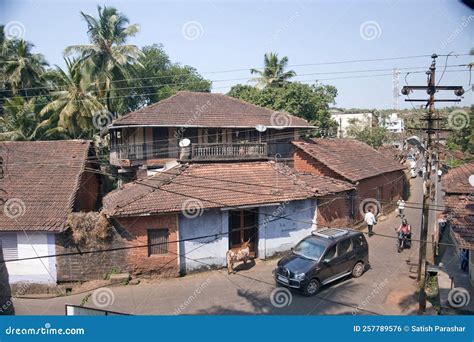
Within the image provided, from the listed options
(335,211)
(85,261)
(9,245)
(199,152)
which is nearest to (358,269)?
(335,211)

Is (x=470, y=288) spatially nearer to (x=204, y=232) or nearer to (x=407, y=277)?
(x=407, y=277)

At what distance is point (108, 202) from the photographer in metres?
16.0

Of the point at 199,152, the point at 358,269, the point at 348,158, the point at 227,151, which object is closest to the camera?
the point at 358,269

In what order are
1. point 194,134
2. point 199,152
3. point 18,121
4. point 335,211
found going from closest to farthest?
1. point 199,152
2. point 335,211
3. point 194,134
4. point 18,121

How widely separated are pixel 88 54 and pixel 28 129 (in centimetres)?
664

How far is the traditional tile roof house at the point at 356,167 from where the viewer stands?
800 inches

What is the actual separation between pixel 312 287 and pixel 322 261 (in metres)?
0.91

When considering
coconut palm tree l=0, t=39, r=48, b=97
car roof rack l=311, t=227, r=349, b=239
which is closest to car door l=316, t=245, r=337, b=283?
car roof rack l=311, t=227, r=349, b=239

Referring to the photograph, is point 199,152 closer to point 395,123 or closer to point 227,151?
point 227,151

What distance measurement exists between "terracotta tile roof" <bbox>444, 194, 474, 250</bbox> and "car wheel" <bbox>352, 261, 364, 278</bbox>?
3405mm

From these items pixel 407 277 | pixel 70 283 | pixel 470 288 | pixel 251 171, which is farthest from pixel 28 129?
pixel 470 288

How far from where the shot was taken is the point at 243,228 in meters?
15.0

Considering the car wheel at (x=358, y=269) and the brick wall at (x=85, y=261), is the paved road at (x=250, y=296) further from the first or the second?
the brick wall at (x=85, y=261)

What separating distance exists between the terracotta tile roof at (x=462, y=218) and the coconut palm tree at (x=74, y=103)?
20679 mm
